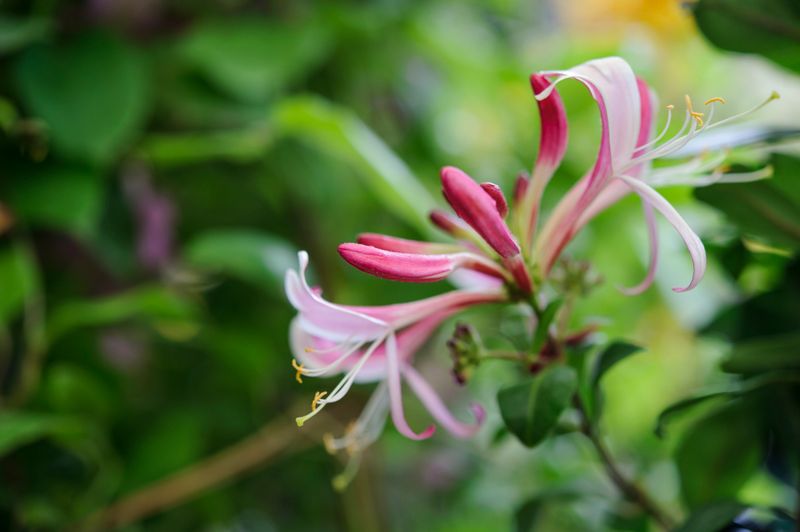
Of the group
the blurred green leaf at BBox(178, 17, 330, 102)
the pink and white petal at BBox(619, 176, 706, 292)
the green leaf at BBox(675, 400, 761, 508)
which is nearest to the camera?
the pink and white petal at BBox(619, 176, 706, 292)

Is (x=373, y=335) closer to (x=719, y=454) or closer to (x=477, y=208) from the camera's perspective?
(x=477, y=208)

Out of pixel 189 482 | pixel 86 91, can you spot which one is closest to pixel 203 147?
pixel 86 91

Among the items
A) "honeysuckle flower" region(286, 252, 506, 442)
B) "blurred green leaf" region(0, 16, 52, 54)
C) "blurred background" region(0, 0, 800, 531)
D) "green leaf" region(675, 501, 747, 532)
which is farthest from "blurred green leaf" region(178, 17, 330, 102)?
"green leaf" region(675, 501, 747, 532)

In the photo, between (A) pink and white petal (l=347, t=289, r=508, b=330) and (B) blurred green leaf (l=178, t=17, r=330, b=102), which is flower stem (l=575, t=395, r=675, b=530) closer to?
(A) pink and white petal (l=347, t=289, r=508, b=330)

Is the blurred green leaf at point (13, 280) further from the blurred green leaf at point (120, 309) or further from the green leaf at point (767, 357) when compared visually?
the green leaf at point (767, 357)

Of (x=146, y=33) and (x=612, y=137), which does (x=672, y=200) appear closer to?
(x=612, y=137)

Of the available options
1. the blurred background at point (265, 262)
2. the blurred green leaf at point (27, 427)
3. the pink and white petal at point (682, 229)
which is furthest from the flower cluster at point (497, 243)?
the blurred green leaf at point (27, 427)
